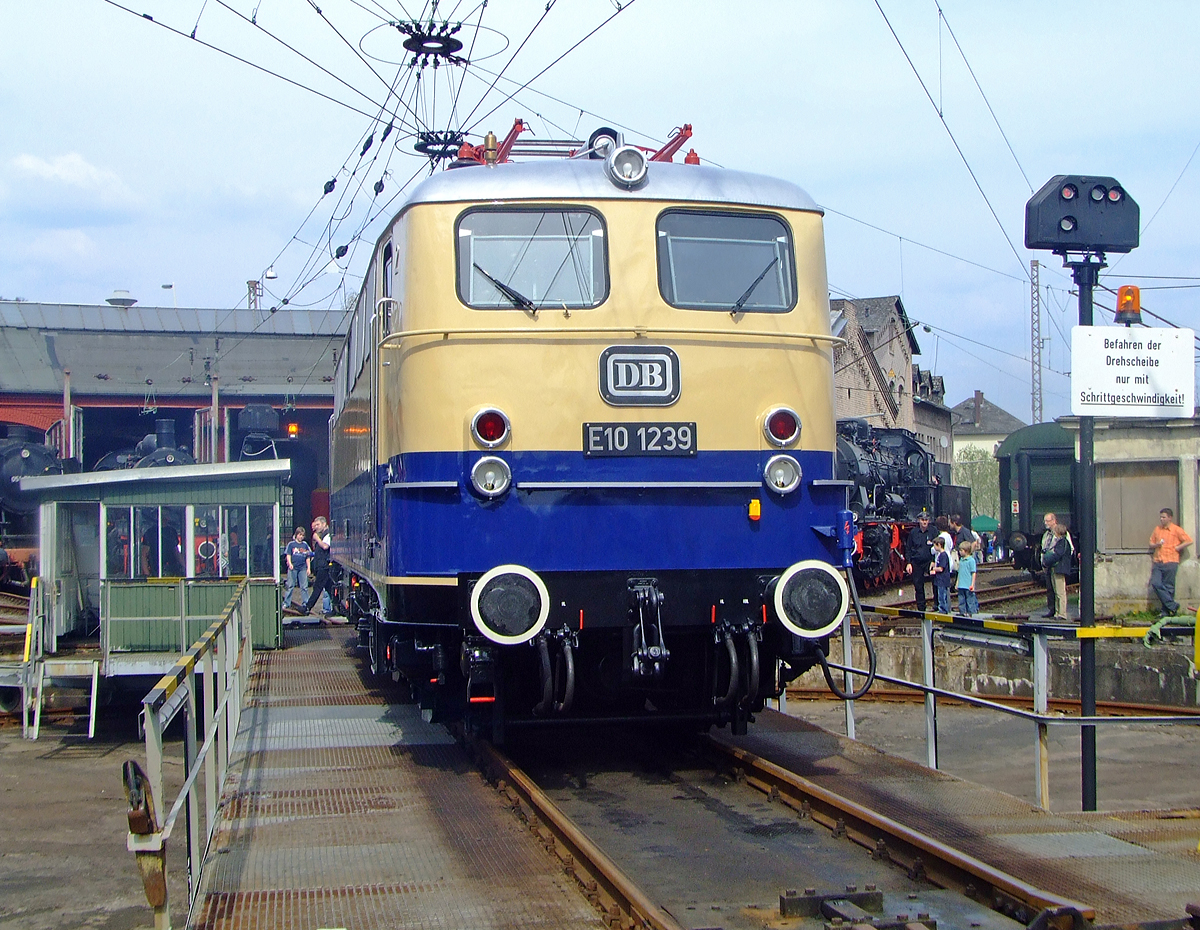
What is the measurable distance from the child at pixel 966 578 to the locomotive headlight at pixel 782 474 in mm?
11605

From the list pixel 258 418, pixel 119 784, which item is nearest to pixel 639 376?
pixel 119 784

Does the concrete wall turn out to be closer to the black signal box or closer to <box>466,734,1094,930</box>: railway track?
the black signal box

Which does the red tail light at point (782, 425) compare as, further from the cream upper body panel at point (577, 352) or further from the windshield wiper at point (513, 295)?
the windshield wiper at point (513, 295)

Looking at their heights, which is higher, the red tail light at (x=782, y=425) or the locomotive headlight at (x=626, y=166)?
the locomotive headlight at (x=626, y=166)

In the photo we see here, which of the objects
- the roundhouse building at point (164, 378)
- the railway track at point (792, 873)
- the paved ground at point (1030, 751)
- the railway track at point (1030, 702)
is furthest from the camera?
the roundhouse building at point (164, 378)

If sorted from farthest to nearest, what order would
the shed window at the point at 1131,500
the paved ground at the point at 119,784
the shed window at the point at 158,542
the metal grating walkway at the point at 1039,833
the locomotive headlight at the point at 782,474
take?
the shed window at the point at 158,542
the shed window at the point at 1131,500
the paved ground at the point at 119,784
the locomotive headlight at the point at 782,474
the metal grating walkway at the point at 1039,833

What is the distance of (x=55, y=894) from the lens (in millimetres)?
9281

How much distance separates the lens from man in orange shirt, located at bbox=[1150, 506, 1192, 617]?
15.7 m

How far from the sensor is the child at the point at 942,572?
18.4 meters

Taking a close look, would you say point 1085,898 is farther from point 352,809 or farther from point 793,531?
point 352,809

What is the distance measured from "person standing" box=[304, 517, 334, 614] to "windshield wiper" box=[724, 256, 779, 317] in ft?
46.3

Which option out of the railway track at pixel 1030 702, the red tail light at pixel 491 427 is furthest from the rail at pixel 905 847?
the railway track at pixel 1030 702

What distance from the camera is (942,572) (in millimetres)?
18531

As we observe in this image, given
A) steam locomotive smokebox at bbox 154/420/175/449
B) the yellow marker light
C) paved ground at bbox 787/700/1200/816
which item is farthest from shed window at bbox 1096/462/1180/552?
steam locomotive smokebox at bbox 154/420/175/449
